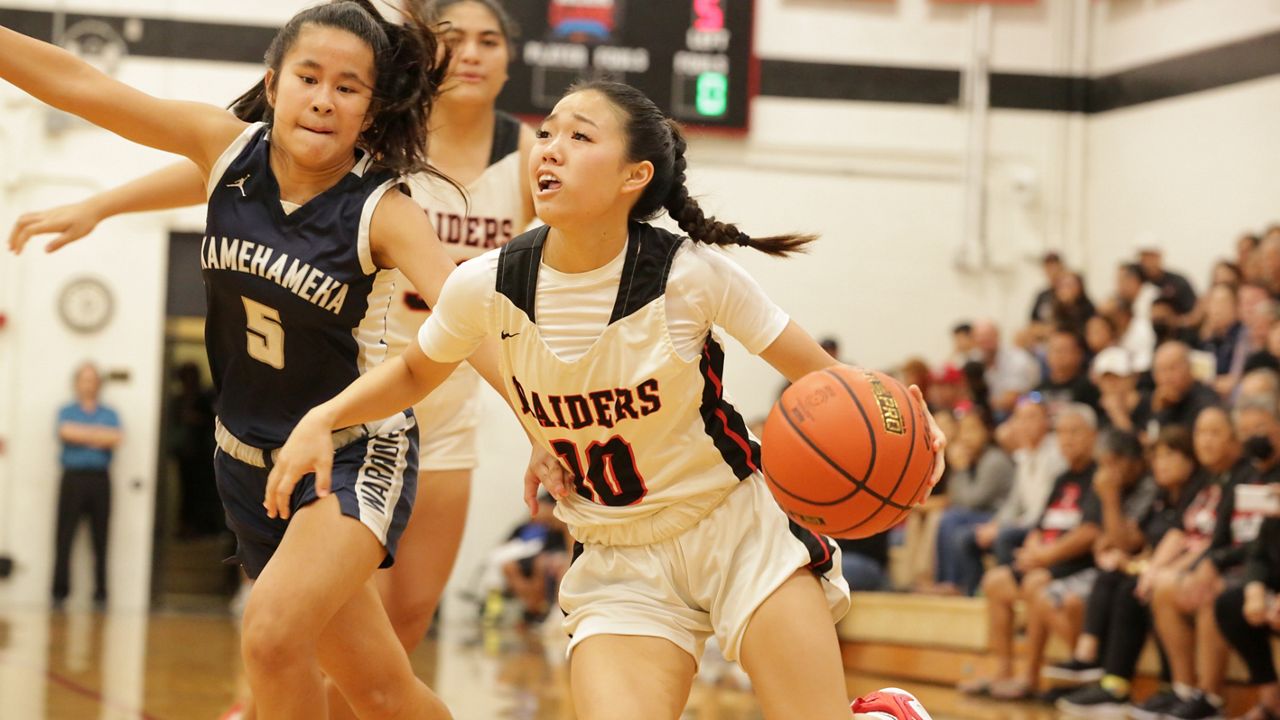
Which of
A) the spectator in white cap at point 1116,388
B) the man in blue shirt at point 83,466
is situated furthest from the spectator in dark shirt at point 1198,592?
the man in blue shirt at point 83,466

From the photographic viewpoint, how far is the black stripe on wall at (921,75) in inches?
523

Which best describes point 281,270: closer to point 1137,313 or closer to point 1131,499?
point 1131,499

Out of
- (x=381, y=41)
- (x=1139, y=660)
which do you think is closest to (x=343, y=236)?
(x=381, y=41)

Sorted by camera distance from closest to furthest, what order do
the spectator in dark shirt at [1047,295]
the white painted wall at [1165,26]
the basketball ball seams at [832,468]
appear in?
the basketball ball seams at [832,468]
the white painted wall at [1165,26]
the spectator in dark shirt at [1047,295]

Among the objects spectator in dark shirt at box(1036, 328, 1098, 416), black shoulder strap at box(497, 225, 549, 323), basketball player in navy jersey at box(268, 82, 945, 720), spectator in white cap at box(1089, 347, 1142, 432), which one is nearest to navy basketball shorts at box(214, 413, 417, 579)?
basketball player in navy jersey at box(268, 82, 945, 720)

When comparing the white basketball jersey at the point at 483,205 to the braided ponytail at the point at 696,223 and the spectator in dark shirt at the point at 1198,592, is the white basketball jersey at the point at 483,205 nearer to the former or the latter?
the braided ponytail at the point at 696,223

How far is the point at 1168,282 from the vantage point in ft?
39.1

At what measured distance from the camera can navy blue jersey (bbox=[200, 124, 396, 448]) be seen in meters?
3.46

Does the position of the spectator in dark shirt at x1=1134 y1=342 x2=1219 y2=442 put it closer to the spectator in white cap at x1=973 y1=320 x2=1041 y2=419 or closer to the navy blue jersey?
the spectator in white cap at x1=973 y1=320 x2=1041 y2=419

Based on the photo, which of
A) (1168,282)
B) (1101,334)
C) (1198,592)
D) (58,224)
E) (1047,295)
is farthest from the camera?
(1047,295)

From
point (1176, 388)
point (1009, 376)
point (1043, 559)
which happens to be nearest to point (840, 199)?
point (1009, 376)

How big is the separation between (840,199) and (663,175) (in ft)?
37.9

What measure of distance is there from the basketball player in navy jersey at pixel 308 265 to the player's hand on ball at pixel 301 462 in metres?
0.28

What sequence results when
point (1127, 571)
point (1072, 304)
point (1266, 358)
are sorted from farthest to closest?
point (1072, 304), point (1266, 358), point (1127, 571)
